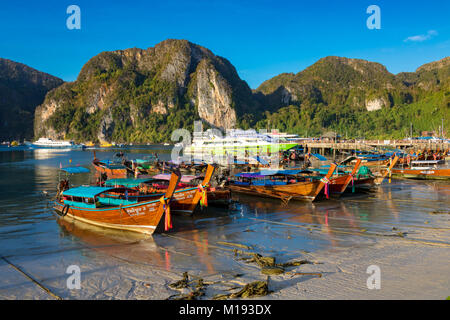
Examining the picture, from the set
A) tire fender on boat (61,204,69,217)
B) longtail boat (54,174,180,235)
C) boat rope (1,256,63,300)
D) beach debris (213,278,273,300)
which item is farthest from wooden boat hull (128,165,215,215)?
beach debris (213,278,273,300)

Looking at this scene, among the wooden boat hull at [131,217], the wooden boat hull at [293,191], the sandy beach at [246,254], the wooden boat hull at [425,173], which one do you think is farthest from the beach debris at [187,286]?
the wooden boat hull at [425,173]

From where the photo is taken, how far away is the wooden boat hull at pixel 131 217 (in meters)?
16.0

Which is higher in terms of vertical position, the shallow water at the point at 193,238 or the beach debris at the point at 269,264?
the beach debris at the point at 269,264

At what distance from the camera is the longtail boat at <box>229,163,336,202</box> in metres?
24.3

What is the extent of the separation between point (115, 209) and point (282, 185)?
13107 mm

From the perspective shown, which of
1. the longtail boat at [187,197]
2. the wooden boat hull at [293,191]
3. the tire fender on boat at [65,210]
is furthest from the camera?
the wooden boat hull at [293,191]

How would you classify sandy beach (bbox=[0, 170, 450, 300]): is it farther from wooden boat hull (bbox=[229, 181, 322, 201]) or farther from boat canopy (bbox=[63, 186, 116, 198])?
wooden boat hull (bbox=[229, 181, 322, 201])

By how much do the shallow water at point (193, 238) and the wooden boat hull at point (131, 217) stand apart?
1.81ft

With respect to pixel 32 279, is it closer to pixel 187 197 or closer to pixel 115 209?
pixel 115 209

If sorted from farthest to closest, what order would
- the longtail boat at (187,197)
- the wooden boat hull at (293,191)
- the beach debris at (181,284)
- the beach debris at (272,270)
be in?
the wooden boat hull at (293,191)
the longtail boat at (187,197)
the beach debris at (272,270)
the beach debris at (181,284)

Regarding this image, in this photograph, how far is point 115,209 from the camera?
55.7ft

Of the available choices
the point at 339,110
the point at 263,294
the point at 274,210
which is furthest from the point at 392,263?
the point at 339,110

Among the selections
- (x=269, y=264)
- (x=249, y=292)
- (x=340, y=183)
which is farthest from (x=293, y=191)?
(x=249, y=292)

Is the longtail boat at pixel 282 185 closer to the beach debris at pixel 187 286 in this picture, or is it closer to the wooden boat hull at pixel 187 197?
the wooden boat hull at pixel 187 197
